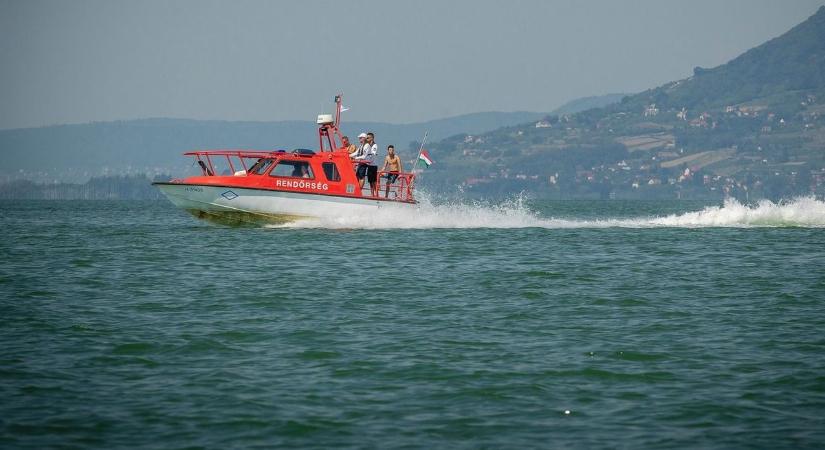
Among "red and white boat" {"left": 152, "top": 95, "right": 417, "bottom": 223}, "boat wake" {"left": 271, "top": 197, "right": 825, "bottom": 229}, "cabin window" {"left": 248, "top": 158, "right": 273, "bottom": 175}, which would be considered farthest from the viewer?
"boat wake" {"left": 271, "top": 197, "right": 825, "bottom": 229}

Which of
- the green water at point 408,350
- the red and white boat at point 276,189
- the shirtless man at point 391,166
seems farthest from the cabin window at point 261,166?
the green water at point 408,350

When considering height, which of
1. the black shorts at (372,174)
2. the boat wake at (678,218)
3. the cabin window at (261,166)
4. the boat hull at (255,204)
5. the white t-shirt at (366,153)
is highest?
the white t-shirt at (366,153)

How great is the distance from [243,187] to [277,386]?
20981mm

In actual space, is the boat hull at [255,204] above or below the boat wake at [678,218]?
above

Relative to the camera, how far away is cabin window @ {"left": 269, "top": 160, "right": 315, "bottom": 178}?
113 ft

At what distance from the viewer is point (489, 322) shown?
58.9 feet

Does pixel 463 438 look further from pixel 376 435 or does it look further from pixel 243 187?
pixel 243 187

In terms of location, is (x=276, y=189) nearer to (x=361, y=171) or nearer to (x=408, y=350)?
(x=361, y=171)

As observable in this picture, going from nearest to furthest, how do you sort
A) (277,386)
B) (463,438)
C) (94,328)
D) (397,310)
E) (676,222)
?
(463,438)
(277,386)
(94,328)
(397,310)
(676,222)

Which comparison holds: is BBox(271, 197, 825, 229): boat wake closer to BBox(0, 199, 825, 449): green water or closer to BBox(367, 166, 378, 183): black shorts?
BBox(367, 166, 378, 183): black shorts

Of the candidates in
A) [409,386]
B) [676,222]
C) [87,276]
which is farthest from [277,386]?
[676,222]

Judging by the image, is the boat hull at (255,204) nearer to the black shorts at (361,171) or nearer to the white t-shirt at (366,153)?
the black shorts at (361,171)

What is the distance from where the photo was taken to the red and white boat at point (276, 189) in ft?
111

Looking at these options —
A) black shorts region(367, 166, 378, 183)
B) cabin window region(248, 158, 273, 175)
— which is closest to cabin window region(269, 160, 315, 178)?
cabin window region(248, 158, 273, 175)
